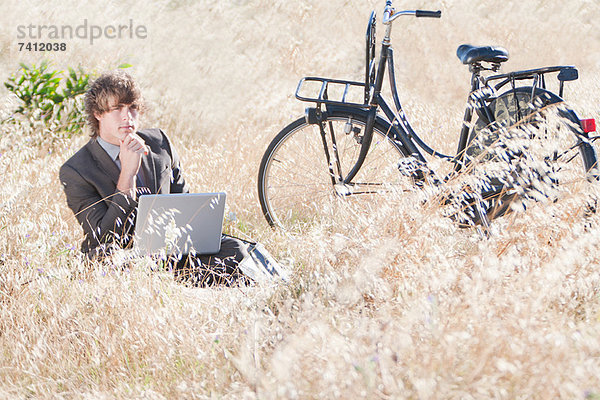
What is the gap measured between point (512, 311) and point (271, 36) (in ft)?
33.1

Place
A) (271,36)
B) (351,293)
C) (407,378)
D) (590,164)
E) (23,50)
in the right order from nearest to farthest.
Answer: (407,378) < (351,293) < (590,164) < (23,50) < (271,36)

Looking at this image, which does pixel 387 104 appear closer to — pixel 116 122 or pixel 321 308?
pixel 116 122

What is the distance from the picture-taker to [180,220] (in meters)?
2.91

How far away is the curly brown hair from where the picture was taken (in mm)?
3094

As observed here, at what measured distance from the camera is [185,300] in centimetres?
261

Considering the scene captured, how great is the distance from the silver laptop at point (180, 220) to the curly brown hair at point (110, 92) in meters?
0.66

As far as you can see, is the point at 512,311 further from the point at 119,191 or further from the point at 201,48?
the point at 201,48

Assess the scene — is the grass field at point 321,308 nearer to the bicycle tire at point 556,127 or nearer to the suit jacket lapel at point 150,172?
the bicycle tire at point 556,127

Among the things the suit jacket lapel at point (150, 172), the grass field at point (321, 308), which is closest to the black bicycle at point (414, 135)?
the grass field at point (321, 308)

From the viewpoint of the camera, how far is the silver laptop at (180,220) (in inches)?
109

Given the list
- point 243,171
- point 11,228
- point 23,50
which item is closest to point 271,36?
point 23,50

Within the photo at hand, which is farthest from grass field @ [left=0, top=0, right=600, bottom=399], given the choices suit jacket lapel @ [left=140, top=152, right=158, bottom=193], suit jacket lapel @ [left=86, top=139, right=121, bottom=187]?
suit jacket lapel @ [left=140, top=152, right=158, bottom=193]

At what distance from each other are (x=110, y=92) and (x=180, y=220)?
0.78m

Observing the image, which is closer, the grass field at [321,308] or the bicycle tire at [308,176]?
the grass field at [321,308]
